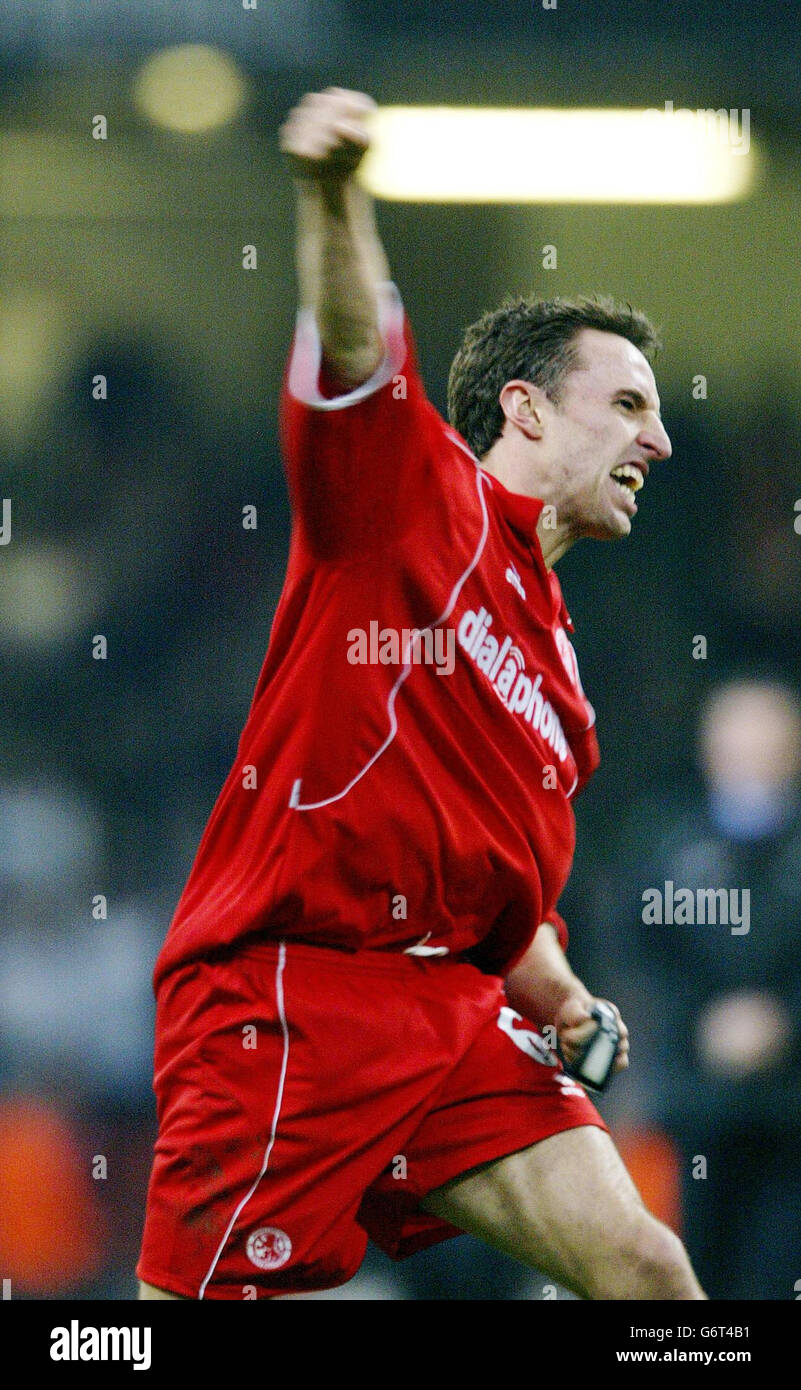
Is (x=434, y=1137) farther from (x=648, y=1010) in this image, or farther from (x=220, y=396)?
(x=220, y=396)

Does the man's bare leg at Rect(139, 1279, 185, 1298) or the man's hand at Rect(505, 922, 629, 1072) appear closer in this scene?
the man's bare leg at Rect(139, 1279, 185, 1298)

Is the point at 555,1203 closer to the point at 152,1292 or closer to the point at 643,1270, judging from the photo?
the point at 643,1270

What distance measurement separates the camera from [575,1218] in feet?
6.27

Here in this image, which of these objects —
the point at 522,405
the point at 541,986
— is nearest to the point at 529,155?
the point at 522,405

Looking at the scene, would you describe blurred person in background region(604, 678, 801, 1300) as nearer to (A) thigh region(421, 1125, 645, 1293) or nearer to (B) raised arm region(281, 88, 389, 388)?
(A) thigh region(421, 1125, 645, 1293)

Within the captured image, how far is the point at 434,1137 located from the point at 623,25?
156 inches

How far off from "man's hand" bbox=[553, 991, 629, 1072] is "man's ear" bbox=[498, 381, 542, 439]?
0.89 metres

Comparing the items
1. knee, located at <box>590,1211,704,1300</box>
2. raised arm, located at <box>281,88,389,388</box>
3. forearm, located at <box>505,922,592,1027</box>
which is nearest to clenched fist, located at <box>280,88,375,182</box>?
raised arm, located at <box>281,88,389,388</box>

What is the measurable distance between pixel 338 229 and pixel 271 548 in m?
2.84

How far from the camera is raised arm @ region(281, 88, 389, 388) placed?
4.95 ft

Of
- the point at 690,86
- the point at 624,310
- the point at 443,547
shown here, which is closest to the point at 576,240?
the point at 690,86

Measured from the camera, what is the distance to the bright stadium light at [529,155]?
4.60 meters

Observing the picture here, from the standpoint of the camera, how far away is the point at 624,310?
2619 millimetres

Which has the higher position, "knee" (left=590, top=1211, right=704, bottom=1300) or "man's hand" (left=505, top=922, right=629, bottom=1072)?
"man's hand" (left=505, top=922, right=629, bottom=1072)
